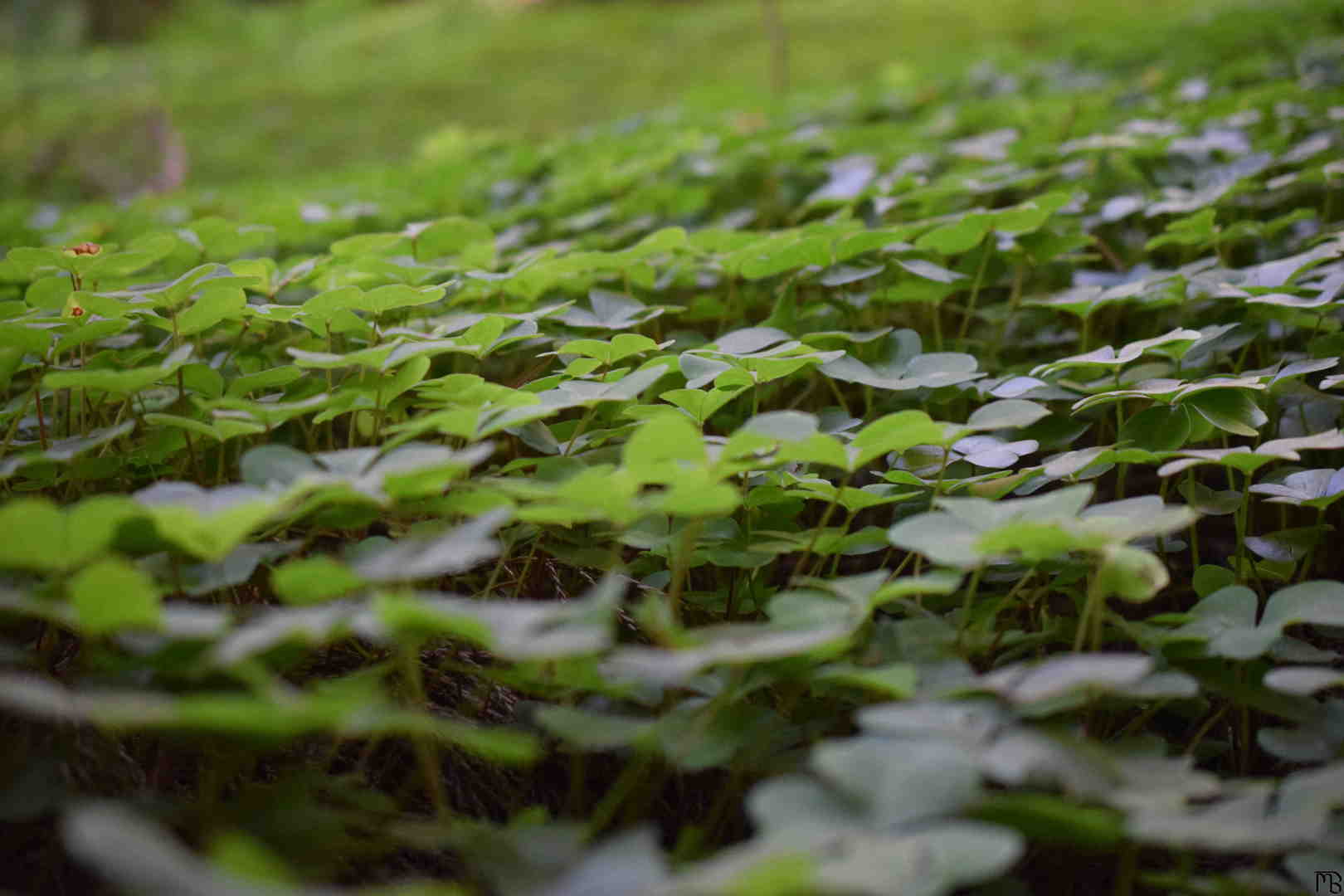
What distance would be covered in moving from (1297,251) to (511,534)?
1362mm

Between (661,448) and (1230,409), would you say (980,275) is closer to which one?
(1230,409)

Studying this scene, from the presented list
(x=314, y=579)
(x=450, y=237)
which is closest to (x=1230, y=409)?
(x=314, y=579)

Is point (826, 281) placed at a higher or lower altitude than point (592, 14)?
lower

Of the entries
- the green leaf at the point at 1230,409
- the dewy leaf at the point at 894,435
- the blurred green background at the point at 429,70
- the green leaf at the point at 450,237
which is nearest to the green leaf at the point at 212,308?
the green leaf at the point at 450,237

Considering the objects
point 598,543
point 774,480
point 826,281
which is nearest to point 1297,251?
point 826,281

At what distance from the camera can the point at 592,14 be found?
9039 millimetres

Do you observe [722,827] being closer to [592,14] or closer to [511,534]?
[511,534]

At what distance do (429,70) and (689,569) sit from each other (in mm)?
7986

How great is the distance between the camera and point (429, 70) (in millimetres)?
7852

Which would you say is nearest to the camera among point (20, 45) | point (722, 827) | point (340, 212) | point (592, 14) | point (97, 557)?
point (97, 557)

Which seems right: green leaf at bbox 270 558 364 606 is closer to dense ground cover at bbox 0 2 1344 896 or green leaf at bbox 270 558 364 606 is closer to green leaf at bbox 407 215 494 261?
dense ground cover at bbox 0 2 1344 896

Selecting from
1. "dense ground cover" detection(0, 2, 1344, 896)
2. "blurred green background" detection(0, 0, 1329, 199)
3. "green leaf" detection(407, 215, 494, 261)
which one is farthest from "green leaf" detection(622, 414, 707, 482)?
"blurred green background" detection(0, 0, 1329, 199)

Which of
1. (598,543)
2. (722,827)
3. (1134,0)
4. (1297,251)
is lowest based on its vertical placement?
(722,827)

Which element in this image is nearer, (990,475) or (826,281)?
(990,475)
